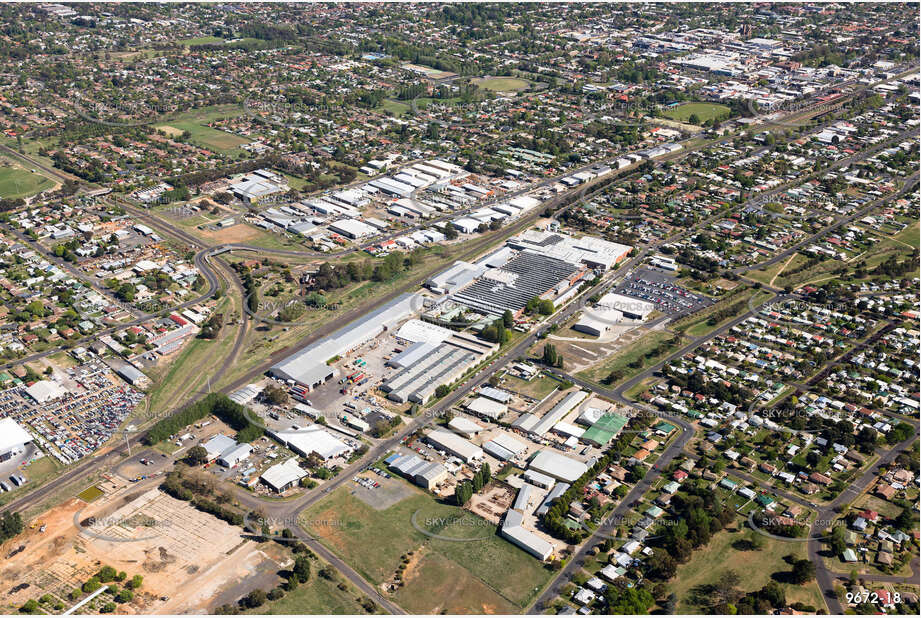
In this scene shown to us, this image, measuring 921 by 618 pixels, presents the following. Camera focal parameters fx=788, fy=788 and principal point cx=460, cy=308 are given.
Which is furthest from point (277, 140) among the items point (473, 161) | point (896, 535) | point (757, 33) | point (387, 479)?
point (757, 33)

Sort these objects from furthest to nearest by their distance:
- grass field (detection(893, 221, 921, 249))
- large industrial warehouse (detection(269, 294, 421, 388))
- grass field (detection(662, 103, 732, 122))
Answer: grass field (detection(662, 103, 732, 122)) → grass field (detection(893, 221, 921, 249)) → large industrial warehouse (detection(269, 294, 421, 388))

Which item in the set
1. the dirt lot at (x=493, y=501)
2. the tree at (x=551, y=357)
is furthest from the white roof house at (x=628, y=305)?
the dirt lot at (x=493, y=501)

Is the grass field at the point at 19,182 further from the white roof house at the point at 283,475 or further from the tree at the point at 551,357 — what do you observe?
the tree at the point at 551,357

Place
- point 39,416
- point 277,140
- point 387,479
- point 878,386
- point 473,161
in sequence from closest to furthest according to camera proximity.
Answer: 1. point 387,479
2. point 39,416
3. point 878,386
4. point 473,161
5. point 277,140

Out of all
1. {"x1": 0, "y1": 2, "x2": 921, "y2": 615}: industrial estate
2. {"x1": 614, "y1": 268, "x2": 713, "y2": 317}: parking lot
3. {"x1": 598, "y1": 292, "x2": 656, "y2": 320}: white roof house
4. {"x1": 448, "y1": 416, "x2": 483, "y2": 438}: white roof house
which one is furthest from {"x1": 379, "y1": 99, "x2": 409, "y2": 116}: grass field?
{"x1": 448, "y1": 416, "x2": 483, "y2": 438}: white roof house

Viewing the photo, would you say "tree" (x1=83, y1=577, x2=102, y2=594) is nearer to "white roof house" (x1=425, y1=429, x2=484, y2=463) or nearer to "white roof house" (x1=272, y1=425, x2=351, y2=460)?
"white roof house" (x1=272, y1=425, x2=351, y2=460)

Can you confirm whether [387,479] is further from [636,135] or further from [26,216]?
[636,135]
